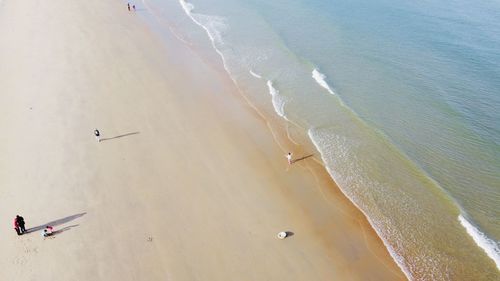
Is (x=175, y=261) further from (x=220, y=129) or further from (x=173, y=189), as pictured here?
(x=220, y=129)

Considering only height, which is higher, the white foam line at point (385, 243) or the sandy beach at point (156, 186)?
the white foam line at point (385, 243)

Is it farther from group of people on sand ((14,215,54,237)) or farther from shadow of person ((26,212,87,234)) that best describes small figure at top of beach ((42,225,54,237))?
shadow of person ((26,212,87,234))

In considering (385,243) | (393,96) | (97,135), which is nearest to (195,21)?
(97,135)

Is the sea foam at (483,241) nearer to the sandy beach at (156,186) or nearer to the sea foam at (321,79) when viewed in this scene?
the sandy beach at (156,186)

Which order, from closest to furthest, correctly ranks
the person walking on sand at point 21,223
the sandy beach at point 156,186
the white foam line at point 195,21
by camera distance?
the sandy beach at point 156,186 < the person walking on sand at point 21,223 < the white foam line at point 195,21

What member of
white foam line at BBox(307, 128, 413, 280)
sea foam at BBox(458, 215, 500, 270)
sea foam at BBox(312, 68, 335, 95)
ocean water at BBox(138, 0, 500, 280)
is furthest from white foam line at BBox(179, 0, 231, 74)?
sea foam at BBox(458, 215, 500, 270)

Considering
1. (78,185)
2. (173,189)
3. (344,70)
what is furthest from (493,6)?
(78,185)

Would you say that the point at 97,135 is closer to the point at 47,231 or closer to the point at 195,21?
the point at 47,231

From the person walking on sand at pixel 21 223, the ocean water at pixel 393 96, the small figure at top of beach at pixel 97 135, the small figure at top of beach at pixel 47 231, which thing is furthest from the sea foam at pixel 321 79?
the person walking on sand at pixel 21 223
